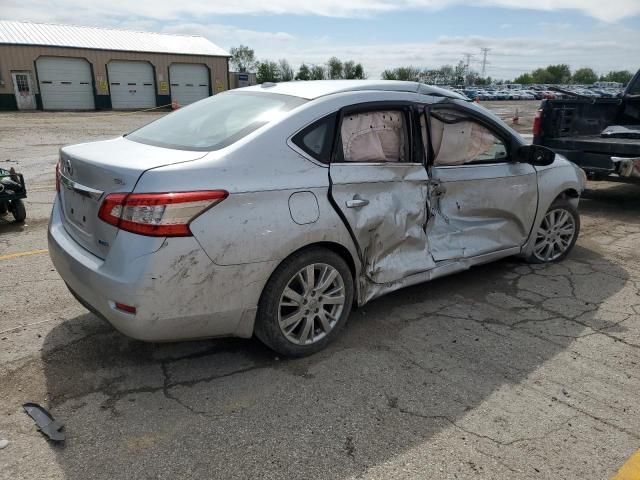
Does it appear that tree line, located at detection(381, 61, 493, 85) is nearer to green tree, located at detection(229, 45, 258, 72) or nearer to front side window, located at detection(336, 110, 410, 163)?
green tree, located at detection(229, 45, 258, 72)

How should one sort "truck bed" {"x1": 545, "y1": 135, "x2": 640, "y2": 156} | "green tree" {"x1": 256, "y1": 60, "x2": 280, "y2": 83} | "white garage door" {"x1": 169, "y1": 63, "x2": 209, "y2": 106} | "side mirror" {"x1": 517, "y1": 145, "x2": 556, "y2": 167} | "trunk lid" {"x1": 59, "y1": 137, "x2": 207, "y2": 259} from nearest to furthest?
"trunk lid" {"x1": 59, "y1": 137, "x2": 207, "y2": 259} < "side mirror" {"x1": 517, "y1": 145, "x2": 556, "y2": 167} < "truck bed" {"x1": 545, "y1": 135, "x2": 640, "y2": 156} < "white garage door" {"x1": 169, "y1": 63, "x2": 209, "y2": 106} < "green tree" {"x1": 256, "y1": 60, "x2": 280, "y2": 83}

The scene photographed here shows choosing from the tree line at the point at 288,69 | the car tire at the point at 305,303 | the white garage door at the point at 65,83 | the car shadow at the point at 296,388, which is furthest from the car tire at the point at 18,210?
the tree line at the point at 288,69

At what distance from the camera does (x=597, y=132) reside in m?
8.38

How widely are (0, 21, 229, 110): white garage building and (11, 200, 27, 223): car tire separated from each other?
3403cm

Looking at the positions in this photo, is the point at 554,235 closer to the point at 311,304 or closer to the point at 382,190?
the point at 382,190

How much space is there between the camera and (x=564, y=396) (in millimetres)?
2996

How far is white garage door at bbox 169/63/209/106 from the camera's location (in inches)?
1624

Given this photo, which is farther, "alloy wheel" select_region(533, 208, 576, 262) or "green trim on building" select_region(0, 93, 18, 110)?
"green trim on building" select_region(0, 93, 18, 110)

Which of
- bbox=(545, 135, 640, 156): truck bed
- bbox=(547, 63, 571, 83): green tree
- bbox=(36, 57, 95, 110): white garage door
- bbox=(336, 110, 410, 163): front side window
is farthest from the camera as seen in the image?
bbox=(547, 63, 571, 83): green tree

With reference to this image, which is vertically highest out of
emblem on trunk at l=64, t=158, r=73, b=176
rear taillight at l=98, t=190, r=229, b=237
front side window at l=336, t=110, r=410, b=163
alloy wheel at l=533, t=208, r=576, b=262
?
front side window at l=336, t=110, r=410, b=163

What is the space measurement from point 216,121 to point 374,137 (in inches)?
42.9

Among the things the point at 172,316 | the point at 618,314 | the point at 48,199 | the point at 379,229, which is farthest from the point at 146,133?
the point at 48,199

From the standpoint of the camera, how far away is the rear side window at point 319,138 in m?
3.13

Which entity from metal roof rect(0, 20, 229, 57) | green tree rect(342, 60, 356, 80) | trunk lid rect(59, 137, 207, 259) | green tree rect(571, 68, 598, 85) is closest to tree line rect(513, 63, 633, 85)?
green tree rect(571, 68, 598, 85)
